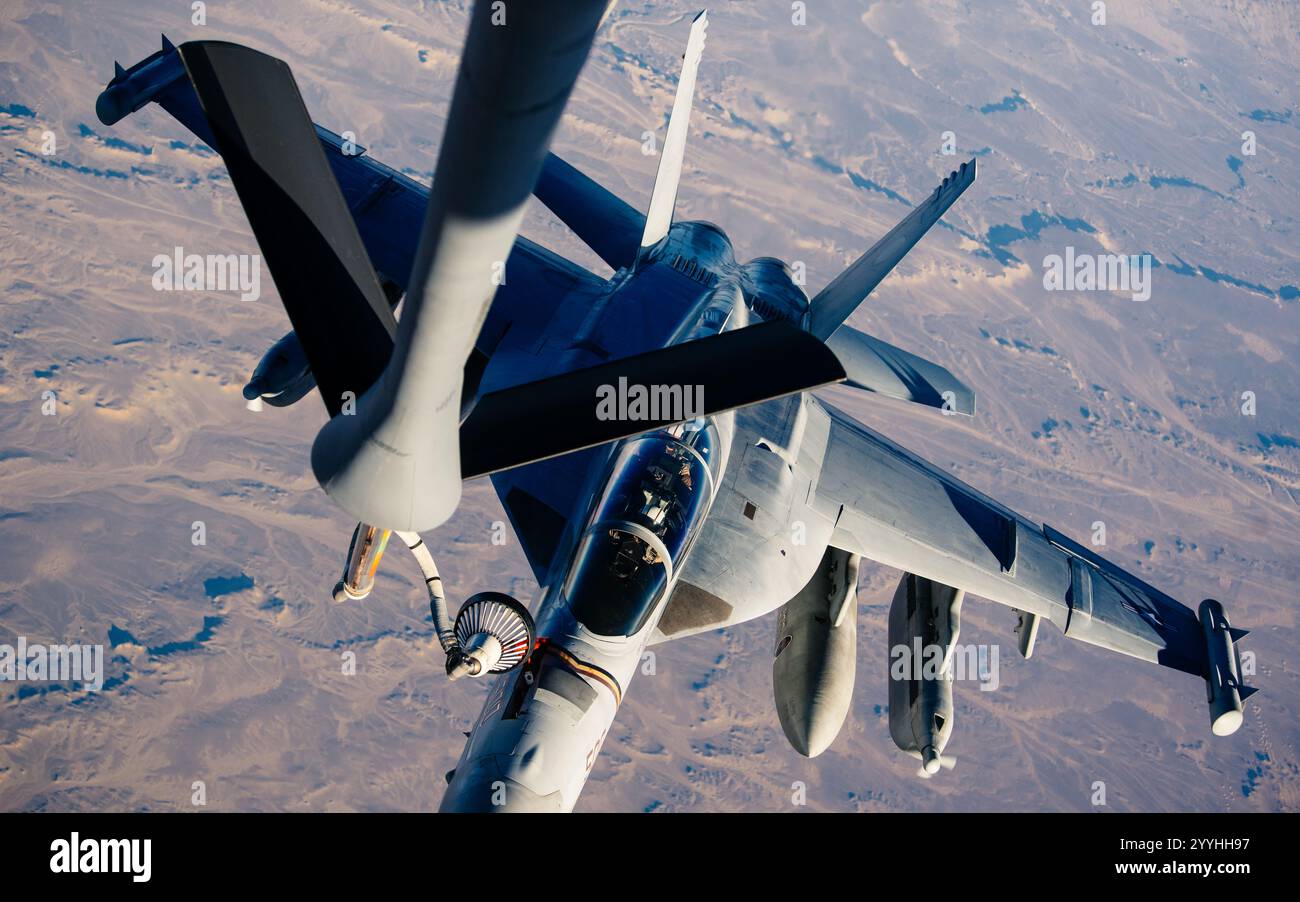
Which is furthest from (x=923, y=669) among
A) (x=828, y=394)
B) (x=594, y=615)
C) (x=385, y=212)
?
(x=828, y=394)

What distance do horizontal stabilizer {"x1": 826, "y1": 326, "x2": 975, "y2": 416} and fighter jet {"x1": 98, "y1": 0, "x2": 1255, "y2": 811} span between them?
0.07m

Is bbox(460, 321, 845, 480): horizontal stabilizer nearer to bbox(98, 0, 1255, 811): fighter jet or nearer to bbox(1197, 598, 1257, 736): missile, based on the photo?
bbox(98, 0, 1255, 811): fighter jet

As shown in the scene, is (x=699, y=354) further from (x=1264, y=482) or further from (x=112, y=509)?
(x=1264, y=482)

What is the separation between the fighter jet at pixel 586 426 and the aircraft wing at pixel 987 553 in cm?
6

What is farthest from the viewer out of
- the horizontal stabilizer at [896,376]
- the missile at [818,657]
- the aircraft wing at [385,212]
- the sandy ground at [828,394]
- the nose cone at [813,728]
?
the sandy ground at [828,394]

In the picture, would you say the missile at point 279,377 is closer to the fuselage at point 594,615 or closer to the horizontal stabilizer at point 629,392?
the fuselage at point 594,615

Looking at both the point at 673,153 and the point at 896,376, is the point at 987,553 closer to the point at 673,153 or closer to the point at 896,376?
the point at 896,376

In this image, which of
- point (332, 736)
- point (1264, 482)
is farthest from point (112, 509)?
point (1264, 482)

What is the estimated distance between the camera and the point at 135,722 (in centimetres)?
5700

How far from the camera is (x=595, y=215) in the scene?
19.5 meters

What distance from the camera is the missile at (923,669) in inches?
619

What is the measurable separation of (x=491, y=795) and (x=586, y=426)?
5.51 metres

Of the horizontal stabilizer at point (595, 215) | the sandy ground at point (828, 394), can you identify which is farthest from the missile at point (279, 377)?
the sandy ground at point (828, 394)

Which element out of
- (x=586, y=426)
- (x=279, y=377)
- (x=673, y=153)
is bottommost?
(x=279, y=377)
